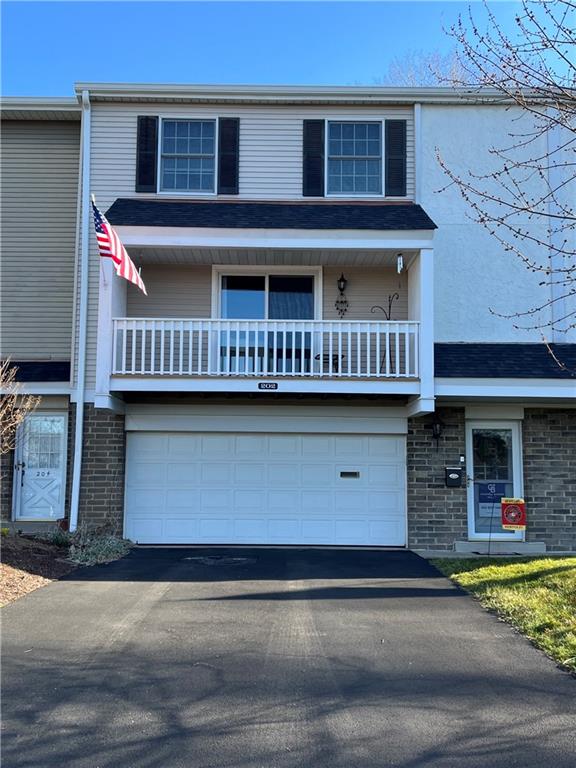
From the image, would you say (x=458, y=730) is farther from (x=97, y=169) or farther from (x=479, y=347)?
(x=97, y=169)

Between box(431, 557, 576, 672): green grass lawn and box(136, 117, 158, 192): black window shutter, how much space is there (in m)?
8.59

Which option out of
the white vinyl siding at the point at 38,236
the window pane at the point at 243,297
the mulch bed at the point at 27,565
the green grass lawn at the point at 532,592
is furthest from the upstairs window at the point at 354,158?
the mulch bed at the point at 27,565

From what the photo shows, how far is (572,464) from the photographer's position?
11.7m

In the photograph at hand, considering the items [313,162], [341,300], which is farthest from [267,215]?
[341,300]

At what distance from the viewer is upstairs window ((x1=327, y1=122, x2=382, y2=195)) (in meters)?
12.4

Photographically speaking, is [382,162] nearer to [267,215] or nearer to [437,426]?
[267,215]

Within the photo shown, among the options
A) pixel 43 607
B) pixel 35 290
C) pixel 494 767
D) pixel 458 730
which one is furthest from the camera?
pixel 35 290

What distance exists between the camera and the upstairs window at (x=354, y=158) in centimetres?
1244

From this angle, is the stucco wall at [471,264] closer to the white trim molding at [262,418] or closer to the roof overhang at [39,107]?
the white trim molding at [262,418]

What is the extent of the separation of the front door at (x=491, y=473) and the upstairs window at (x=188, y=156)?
22.8 ft

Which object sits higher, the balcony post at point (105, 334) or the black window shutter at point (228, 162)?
the black window shutter at point (228, 162)

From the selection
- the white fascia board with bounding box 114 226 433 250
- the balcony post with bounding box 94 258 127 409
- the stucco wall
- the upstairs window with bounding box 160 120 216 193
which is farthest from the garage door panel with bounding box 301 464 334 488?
the upstairs window with bounding box 160 120 216 193

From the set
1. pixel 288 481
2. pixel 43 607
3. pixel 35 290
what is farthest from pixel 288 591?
pixel 35 290

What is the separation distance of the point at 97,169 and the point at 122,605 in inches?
332
